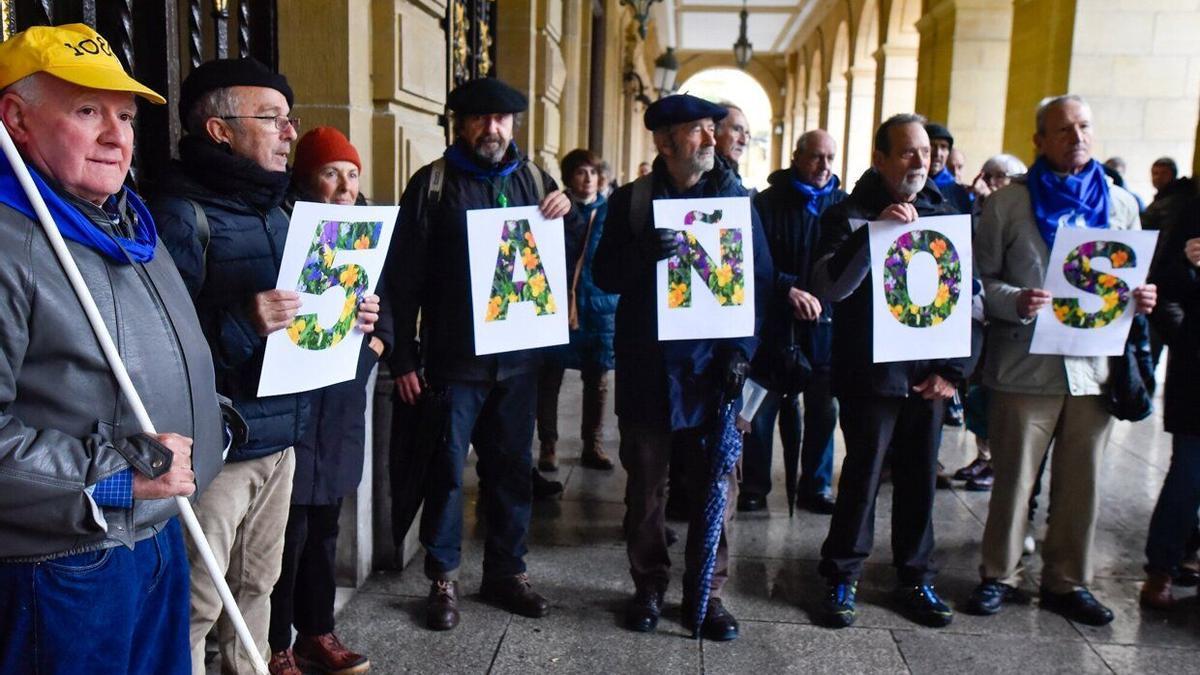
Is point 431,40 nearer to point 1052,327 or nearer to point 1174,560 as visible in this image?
point 1052,327

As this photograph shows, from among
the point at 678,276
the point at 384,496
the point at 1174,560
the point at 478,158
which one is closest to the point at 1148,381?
the point at 1174,560

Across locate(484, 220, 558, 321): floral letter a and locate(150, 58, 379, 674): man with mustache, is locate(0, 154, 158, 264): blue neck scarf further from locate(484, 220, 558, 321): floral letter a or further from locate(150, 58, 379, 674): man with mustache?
locate(484, 220, 558, 321): floral letter a

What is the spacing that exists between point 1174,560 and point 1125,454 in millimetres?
2725

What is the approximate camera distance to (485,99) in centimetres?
323

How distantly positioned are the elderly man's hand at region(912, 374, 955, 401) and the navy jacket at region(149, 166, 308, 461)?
229 cm

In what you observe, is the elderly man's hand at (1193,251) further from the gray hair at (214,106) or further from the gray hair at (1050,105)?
the gray hair at (214,106)

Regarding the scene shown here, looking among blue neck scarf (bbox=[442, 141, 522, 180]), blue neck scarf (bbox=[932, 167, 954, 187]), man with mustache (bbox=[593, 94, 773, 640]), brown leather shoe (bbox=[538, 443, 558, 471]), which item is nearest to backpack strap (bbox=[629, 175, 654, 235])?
man with mustache (bbox=[593, 94, 773, 640])

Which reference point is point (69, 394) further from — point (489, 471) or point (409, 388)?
point (489, 471)

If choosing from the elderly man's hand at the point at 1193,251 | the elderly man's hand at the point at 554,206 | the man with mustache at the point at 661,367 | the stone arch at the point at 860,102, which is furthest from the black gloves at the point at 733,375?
the stone arch at the point at 860,102

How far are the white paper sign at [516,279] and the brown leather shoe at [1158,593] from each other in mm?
2638

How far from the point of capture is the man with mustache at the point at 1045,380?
3520 millimetres

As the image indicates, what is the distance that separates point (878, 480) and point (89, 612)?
2803 millimetres

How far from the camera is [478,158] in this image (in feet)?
10.9

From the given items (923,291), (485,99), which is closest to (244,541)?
(485,99)
